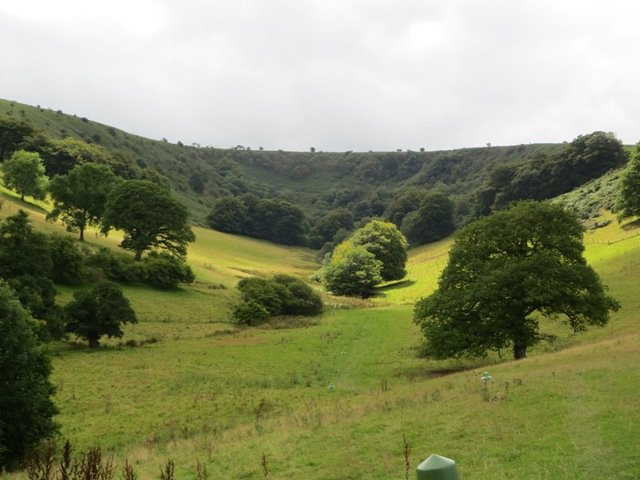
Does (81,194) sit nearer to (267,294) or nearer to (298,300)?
(267,294)

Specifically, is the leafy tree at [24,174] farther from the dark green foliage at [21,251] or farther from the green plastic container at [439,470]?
the green plastic container at [439,470]

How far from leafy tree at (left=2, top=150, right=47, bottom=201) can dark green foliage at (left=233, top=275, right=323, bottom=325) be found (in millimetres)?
39492

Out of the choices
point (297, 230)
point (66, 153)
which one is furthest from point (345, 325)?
point (297, 230)

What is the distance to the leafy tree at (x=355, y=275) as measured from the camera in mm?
87500

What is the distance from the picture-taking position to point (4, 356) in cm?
2217

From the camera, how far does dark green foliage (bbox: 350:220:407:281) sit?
95.3 metres

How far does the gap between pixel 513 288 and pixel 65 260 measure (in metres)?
42.3

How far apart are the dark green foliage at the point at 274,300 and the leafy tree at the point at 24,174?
130 feet

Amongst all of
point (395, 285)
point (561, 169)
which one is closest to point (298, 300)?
point (395, 285)

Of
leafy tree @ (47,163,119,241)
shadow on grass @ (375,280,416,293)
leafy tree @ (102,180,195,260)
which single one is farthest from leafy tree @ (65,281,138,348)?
shadow on grass @ (375,280,416,293)

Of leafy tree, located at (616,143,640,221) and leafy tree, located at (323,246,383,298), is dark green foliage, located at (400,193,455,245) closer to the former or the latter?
leafy tree, located at (323,246,383,298)

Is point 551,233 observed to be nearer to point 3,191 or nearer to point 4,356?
point 4,356

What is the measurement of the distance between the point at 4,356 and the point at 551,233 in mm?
29774

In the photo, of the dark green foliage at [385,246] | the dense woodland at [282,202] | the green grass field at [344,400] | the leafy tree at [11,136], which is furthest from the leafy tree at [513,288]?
the leafy tree at [11,136]
